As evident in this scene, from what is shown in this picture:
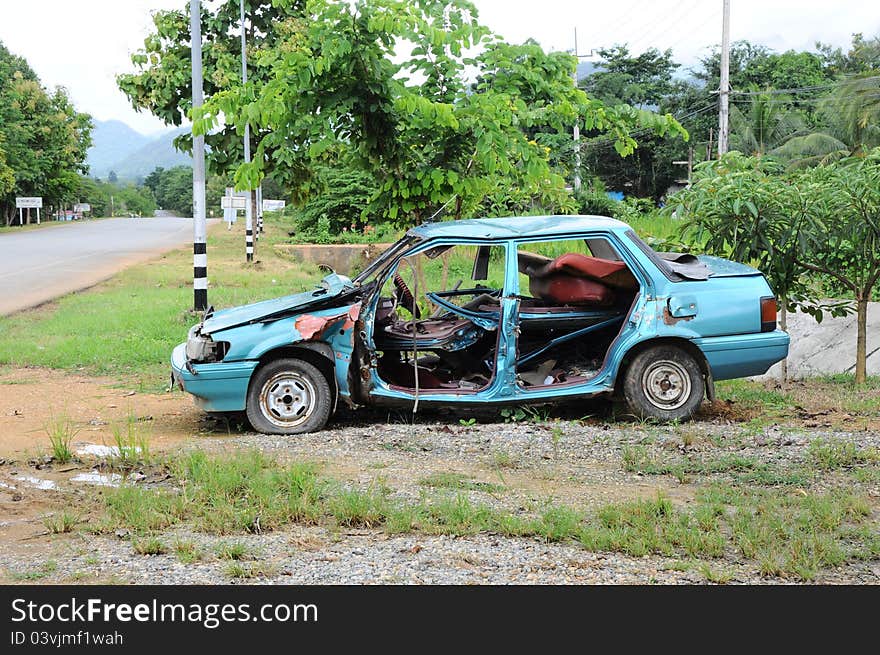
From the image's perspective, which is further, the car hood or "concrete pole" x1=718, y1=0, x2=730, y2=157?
"concrete pole" x1=718, y1=0, x2=730, y2=157

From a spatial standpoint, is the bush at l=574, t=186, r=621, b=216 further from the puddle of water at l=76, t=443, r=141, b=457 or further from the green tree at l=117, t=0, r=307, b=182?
the puddle of water at l=76, t=443, r=141, b=457

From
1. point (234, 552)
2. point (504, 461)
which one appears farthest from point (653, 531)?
point (234, 552)

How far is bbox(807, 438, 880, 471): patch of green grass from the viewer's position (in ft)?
23.5

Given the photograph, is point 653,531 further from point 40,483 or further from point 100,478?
point 40,483

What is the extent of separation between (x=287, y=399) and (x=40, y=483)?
7.01ft

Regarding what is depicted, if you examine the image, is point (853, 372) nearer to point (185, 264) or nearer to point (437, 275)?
point (437, 275)

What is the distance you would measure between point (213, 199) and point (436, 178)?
9842cm

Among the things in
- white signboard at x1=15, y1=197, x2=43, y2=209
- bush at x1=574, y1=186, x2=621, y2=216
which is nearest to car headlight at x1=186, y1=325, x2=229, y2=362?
bush at x1=574, y1=186, x2=621, y2=216

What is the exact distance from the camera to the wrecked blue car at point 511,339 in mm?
8297

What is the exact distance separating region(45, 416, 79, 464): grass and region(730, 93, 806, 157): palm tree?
132 ft

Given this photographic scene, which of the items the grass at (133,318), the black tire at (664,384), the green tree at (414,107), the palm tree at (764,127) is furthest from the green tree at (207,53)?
the palm tree at (764,127)

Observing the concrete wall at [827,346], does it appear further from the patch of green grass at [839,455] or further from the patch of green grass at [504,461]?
the patch of green grass at [504,461]

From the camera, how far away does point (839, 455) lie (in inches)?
287

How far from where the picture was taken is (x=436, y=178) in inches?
461
